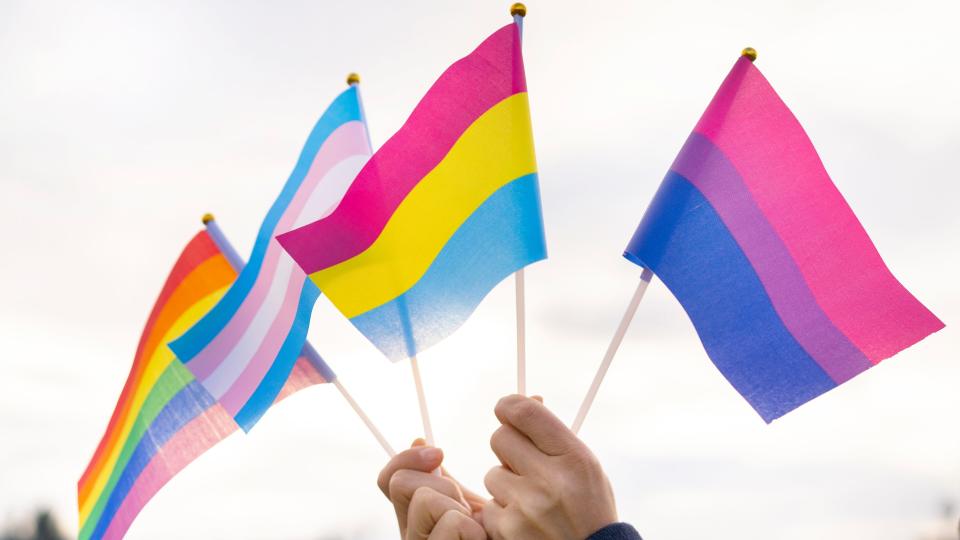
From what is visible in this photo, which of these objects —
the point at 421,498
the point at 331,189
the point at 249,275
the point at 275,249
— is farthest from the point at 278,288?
the point at 421,498

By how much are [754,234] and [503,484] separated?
1.35 m

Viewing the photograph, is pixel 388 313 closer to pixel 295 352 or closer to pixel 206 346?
pixel 295 352

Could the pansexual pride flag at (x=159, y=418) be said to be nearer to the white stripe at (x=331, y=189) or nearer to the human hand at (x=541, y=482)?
the white stripe at (x=331, y=189)

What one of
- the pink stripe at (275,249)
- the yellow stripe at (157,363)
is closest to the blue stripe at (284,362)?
the pink stripe at (275,249)

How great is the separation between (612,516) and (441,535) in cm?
46

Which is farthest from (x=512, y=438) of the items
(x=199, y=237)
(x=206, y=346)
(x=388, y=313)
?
(x=199, y=237)

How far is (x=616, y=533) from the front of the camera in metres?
2.26

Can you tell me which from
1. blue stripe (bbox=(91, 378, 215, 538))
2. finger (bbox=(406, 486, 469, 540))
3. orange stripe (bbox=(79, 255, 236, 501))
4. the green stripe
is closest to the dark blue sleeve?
finger (bbox=(406, 486, 469, 540))

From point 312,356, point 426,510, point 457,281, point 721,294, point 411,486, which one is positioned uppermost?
point 312,356

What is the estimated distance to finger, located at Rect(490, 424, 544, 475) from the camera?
7.86ft

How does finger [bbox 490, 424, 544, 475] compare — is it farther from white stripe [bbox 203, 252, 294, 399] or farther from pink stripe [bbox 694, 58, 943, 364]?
white stripe [bbox 203, 252, 294, 399]

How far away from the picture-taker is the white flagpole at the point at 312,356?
325 centimetres

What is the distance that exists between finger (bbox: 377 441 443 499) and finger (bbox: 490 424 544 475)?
310mm

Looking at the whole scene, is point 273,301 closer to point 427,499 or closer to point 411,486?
point 411,486
